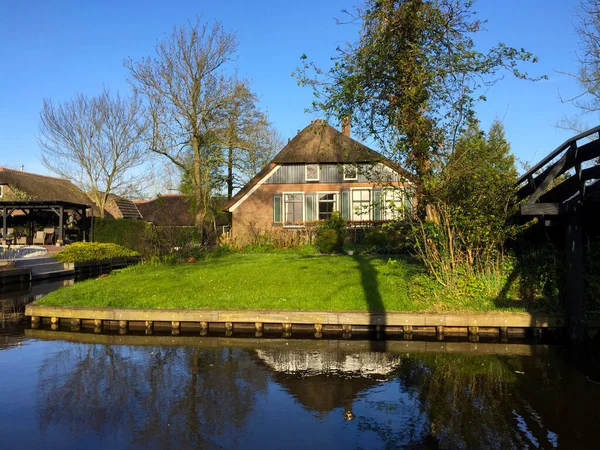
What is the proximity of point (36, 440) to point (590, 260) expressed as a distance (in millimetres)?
10465

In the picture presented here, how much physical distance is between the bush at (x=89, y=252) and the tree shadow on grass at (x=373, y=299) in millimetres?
15822

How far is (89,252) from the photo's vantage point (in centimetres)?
2439

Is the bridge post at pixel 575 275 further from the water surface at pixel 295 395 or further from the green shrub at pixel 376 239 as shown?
the green shrub at pixel 376 239

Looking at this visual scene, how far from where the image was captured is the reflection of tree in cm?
541

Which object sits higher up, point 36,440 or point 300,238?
point 300,238

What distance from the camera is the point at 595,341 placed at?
9.27m

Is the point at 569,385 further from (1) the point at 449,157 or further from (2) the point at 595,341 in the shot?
(1) the point at 449,157

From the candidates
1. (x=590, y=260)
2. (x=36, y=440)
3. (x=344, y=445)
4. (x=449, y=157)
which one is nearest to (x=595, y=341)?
(x=590, y=260)

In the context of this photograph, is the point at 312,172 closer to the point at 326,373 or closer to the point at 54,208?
the point at 54,208

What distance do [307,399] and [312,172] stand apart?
67.8ft

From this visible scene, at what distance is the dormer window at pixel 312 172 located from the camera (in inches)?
1033

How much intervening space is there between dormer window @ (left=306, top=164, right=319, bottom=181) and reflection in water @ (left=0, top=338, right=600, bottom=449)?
1807 centimetres

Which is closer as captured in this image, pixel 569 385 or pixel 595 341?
pixel 569 385

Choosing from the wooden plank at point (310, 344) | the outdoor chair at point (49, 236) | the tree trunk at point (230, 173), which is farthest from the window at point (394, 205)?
the outdoor chair at point (49, 236)
